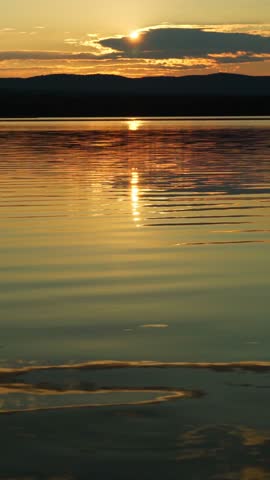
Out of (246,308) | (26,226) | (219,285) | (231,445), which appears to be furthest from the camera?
(26,226)

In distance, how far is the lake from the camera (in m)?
6.21

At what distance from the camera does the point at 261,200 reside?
21.5m

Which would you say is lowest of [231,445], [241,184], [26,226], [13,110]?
[231,445]

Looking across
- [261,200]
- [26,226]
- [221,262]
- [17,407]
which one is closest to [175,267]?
[221,262]

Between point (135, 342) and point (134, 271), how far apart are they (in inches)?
151

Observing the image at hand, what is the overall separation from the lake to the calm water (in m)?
0.03

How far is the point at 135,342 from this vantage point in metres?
8.95

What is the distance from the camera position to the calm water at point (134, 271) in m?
8.93

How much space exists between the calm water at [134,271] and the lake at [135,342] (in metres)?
0.03

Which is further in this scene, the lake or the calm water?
the calm water

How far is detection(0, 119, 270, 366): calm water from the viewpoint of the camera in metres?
8.93

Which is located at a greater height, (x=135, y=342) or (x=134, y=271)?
(x=134, y=271)

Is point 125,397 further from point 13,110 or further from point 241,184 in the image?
point 13,110

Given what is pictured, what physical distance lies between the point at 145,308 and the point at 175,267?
2.52 m
